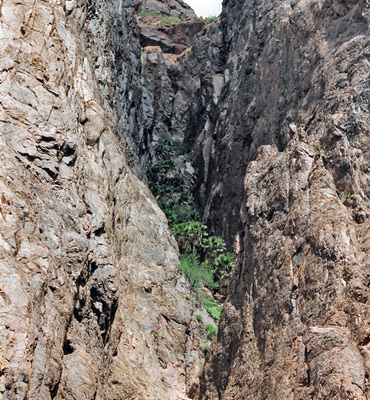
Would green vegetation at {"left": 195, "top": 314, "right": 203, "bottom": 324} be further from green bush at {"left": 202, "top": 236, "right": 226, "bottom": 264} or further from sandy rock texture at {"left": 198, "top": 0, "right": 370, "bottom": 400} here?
green bush at {"left": 202, "top": 236, "right": 226, "bottom": 264}

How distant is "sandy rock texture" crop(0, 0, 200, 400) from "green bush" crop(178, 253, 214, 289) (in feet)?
31.5

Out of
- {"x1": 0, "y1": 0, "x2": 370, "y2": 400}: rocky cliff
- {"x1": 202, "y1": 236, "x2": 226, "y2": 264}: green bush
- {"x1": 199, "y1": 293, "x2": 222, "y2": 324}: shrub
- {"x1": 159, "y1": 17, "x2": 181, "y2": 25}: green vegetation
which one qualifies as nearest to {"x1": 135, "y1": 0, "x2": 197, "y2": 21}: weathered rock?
{"x1": 159, "y1": 17, "x2": 181, "y2": 25}: green vegetation

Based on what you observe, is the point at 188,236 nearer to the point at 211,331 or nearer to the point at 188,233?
the point at 188,233

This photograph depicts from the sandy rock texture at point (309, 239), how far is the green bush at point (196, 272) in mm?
13337

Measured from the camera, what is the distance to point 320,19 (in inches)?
1387

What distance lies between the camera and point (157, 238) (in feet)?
112

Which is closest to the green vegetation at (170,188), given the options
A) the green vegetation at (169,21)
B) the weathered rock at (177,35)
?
the weathered rock at (177,35)

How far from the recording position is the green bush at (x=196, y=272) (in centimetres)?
4488

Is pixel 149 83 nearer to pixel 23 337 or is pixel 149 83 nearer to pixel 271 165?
pixel 271 165

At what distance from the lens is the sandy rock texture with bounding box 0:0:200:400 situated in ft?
52.2

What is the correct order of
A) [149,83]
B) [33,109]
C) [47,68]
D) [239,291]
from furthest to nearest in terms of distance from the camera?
1. [149,83]
2. [239,291]
3. [47,68]
4. [33,109]

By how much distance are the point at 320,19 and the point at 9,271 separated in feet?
90.2

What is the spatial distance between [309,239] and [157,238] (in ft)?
48.6

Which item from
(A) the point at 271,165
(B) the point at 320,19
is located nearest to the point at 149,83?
(B) the point at 320,19
